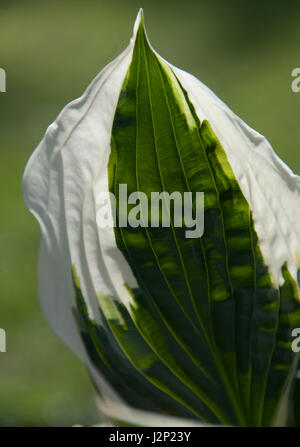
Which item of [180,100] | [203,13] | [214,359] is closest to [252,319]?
[214,359]

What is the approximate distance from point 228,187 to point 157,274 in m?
0.07

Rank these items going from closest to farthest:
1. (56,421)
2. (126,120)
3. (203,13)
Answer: (126,120) < (56,421) < (203,13)

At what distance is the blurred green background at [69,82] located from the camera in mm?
930

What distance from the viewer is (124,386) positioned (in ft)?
1.24

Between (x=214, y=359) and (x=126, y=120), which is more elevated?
(x=126, y=120)

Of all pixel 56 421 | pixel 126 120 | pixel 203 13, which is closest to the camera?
pixel 126 120

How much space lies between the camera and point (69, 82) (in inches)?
65.2

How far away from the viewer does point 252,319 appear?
1.19 feet

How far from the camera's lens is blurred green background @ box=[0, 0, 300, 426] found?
930 millimetres

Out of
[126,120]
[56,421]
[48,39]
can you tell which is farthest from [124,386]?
[48,39]
